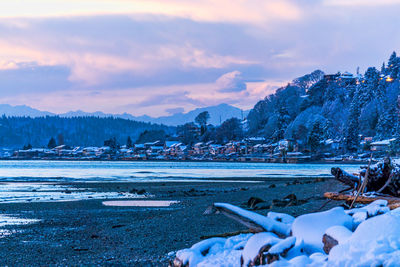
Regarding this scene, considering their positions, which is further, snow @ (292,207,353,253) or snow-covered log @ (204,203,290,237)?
snow-covered log @ (204,203,290,237)

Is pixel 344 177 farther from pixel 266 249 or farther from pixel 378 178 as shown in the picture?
pixel 266 249

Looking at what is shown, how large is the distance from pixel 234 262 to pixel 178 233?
6.30 m

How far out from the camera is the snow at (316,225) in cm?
416

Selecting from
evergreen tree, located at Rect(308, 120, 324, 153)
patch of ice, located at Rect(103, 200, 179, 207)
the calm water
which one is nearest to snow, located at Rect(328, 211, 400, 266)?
patch of ice, located at Rect(103, 200, 179, 207)

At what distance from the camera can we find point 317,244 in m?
4.12

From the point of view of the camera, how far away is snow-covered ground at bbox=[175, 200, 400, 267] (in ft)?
11.3

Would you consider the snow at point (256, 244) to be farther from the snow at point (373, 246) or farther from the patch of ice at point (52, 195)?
the patch of ice at point (52, 195)

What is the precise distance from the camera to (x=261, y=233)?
14.4ft

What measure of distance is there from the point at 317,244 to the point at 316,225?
0.62 feet

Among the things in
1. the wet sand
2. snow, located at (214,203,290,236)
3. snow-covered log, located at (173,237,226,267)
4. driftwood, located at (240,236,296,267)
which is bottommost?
the wet sand

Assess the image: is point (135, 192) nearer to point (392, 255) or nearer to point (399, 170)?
point (399, 170)

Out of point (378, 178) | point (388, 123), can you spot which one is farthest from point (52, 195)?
point (388, 123)

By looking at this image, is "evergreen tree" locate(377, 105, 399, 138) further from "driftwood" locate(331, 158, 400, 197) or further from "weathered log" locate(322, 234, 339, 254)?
"weathered log" locate(322, 234, 339, 254)

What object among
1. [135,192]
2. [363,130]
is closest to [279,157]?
[363,130]
